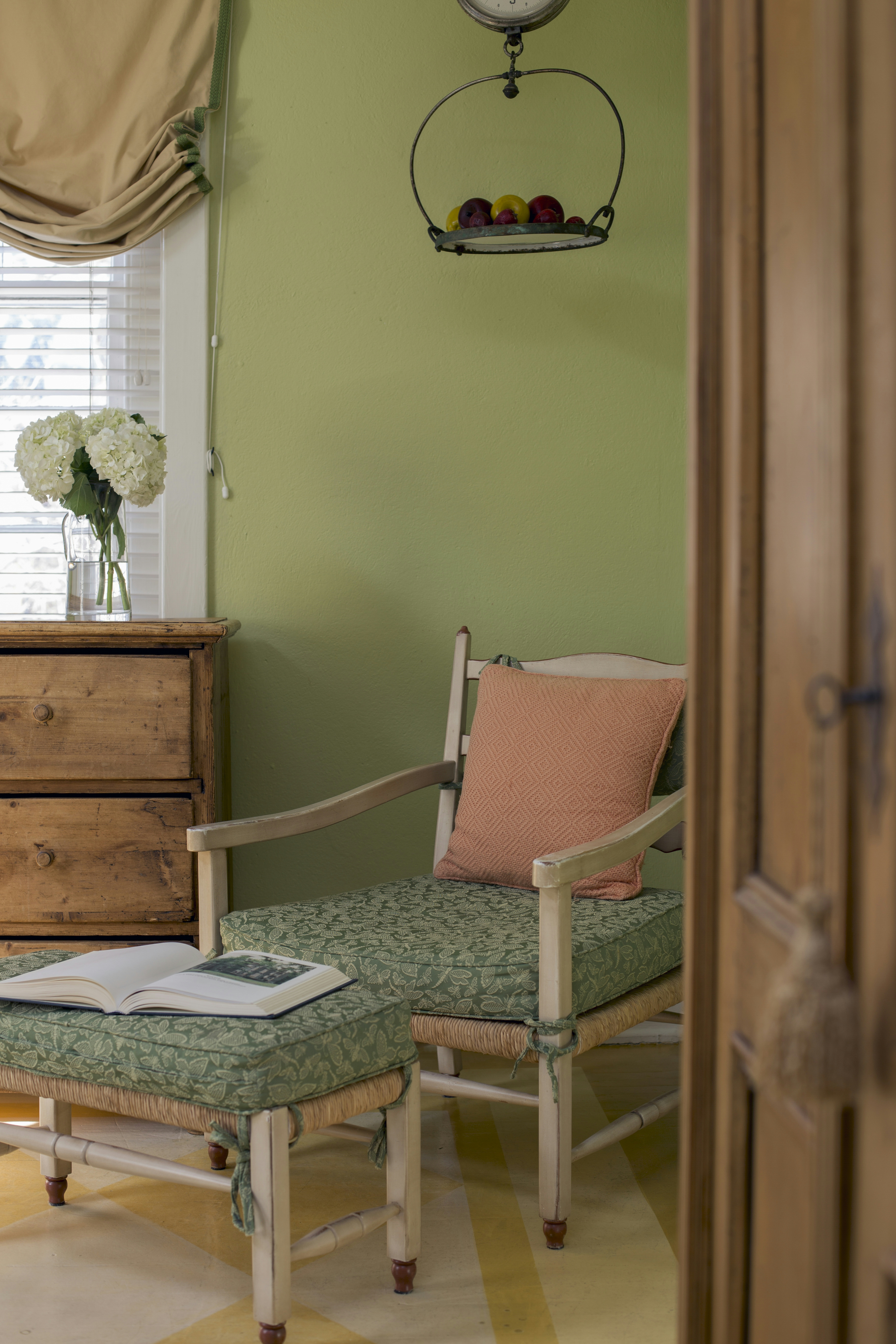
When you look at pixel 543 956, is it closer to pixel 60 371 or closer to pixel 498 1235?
pixel 498 1235

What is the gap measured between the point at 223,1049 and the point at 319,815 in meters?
0.78

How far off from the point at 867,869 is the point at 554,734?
5.17 ft

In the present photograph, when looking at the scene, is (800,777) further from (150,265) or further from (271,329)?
(150,265)

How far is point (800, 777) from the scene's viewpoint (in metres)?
0.81

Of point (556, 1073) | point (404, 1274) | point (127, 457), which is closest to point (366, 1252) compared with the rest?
point (404, 1274)

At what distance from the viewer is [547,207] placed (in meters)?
2.39

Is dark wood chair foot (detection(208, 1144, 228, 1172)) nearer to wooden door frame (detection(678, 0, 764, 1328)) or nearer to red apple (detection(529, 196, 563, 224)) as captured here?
wooden door frame (detection(678, 0, 764, 1328))

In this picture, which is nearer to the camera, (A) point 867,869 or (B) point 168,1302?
(A) point 867,869

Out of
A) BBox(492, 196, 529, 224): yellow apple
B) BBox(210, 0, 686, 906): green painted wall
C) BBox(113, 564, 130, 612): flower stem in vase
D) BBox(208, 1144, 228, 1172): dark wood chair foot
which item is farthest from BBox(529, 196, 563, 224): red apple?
BBox(208, 1144, 228, 1172): dark wood chair foot

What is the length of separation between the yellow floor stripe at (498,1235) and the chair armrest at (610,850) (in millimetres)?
575

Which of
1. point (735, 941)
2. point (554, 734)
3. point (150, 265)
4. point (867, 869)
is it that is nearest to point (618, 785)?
point (554, 734)

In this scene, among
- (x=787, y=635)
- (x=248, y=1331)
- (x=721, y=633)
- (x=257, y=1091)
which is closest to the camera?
(x=787, y=635)

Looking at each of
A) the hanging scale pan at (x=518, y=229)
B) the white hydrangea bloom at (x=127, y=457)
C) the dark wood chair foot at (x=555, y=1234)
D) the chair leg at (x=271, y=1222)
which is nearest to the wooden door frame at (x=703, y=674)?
the chair leg at (x=271, y=1222)

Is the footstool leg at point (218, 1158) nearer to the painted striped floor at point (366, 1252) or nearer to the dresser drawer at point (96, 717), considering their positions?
the painted striped floor at point (366, 1252)
